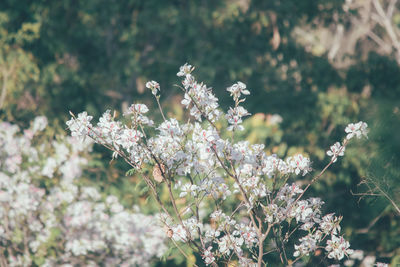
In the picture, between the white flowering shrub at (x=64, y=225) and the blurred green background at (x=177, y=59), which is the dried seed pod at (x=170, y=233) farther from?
the blurred green background at (x=177, y=59)

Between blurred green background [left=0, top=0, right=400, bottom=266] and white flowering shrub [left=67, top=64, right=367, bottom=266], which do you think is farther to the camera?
blurred green background [left=0, top=0, right=400, bottom=266]

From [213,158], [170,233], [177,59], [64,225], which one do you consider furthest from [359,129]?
[177,59]

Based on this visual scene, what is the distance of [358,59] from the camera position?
251 inches

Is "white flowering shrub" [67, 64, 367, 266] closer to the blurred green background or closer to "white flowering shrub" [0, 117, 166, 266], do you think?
"white flowering shrub" [0, 117, 166, 266]

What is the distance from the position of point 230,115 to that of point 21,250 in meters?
2.23

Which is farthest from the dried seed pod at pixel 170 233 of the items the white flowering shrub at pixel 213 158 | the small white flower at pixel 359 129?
the small white flower at pixel 359 129

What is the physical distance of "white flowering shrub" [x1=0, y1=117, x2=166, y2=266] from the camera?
3166 millimetres

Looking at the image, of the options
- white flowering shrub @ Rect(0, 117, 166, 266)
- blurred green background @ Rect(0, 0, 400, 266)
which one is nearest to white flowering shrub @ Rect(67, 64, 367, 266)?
white flowering shrub @ Rect(0, 117, 166, 266)

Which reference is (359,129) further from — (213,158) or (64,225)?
(64,225)

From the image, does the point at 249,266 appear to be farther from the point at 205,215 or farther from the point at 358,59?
the point at 358,59

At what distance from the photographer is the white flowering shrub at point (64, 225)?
317cm

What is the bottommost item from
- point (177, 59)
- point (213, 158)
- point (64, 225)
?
point (213, 158)

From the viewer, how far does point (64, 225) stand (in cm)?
329

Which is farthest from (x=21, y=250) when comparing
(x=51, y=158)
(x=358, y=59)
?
(x=358, y=59)
